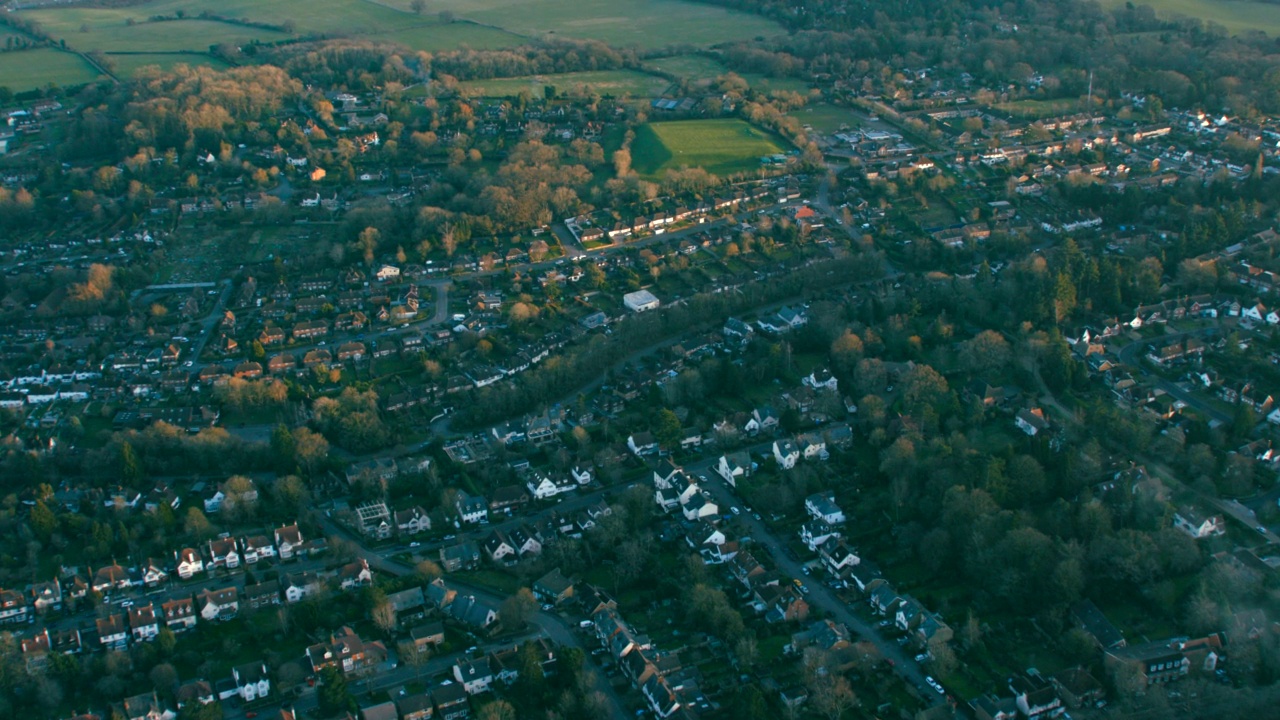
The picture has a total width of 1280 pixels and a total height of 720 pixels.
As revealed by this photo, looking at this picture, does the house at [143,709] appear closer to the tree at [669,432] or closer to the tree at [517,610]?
the tree at [517,610]

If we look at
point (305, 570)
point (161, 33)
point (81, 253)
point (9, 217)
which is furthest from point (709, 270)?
point (161, 33)

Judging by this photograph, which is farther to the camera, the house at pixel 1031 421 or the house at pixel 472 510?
the house at pixel 1031 421

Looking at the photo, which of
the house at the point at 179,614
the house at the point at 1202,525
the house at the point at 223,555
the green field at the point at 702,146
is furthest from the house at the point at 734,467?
the green field at the point at 702,146

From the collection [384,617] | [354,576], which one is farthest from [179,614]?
[384,617]

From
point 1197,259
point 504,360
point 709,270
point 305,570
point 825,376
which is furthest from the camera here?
point 709,270

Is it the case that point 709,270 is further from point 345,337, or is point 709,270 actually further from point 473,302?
point 345,337

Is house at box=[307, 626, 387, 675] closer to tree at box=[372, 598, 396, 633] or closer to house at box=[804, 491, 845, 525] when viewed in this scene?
tree at box=[372, 598, 396, 633]
